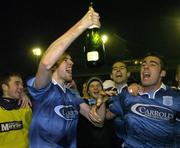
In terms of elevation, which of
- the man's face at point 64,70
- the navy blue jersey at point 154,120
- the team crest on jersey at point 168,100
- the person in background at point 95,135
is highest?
the man's face at point 64,70

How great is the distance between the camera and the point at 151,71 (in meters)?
5.48

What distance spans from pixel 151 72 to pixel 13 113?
81.6 inches

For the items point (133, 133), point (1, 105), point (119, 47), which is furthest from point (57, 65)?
point (119, 47)

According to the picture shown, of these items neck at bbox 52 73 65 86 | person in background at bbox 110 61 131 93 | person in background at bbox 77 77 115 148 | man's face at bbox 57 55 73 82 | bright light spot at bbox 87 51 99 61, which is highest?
bright light spot at bbox 87 51 99 61

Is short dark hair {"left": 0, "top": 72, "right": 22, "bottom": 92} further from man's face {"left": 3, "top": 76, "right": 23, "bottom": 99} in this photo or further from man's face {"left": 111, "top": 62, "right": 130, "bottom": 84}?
man's face {"left": 111, "top": 62, "right": 130, "bottom": 84}

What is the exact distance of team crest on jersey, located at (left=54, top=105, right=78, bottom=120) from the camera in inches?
176

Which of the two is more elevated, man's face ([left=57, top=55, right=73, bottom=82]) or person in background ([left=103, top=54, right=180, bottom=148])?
man's face ([left=57, top=55, right=73, bottom=82])

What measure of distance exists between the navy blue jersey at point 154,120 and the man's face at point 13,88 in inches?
63.7

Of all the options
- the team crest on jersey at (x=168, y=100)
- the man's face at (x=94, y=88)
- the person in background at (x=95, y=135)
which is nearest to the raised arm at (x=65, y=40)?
the team crest on jersey at (x=168, y=100)

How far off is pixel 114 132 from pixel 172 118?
1.43 meters

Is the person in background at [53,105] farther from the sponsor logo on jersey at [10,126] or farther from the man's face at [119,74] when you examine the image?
the man's face at [119,74]

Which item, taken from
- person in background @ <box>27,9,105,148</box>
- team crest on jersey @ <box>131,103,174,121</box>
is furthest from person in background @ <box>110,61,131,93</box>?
person in background @ <box>27,9,105,148</box>

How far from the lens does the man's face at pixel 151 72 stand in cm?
544

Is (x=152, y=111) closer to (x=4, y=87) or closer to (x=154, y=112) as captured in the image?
(x=154, y=112)
